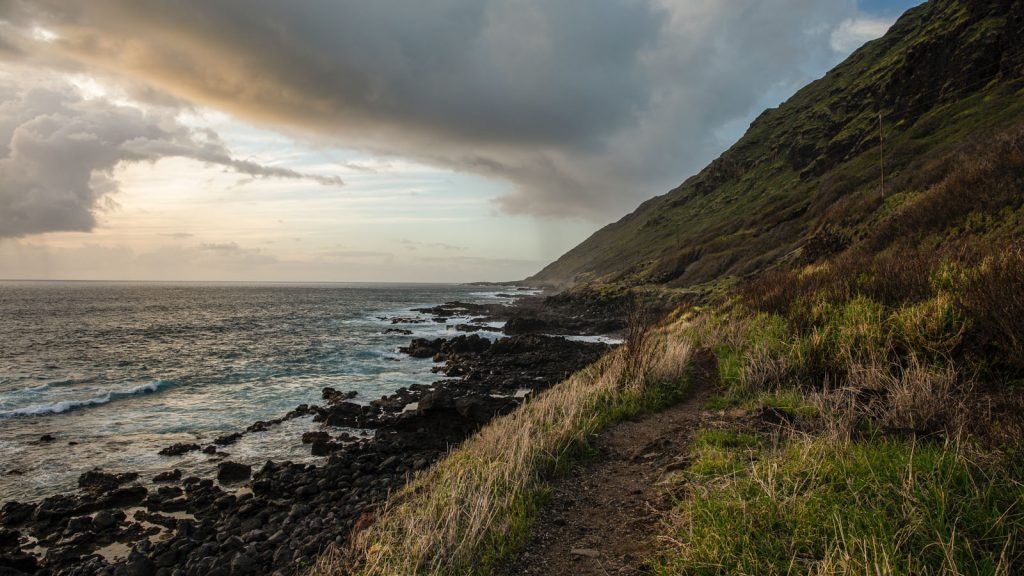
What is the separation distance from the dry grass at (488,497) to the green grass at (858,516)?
179 centimetres

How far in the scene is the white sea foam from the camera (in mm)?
19291

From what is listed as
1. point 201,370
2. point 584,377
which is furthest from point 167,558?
point 201,370

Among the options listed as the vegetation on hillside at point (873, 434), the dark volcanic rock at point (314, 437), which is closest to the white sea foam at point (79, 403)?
the dark volcanic rock at point (314, 437)

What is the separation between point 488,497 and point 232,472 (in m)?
11.7

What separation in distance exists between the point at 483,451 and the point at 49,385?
29.7 metres

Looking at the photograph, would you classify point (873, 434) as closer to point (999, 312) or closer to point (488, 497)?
point (999, 312)

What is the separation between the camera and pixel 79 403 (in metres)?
20.7

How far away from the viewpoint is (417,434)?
15797 millimetres

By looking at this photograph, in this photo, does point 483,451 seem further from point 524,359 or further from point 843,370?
point 524,359

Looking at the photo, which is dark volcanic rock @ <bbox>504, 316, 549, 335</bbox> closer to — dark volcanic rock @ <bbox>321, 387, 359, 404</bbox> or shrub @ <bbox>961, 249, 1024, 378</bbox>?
dark volcanic rock @ <bbox>321, 387, 359, 404</bbox>

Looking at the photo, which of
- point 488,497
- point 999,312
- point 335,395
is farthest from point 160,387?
point 999,312

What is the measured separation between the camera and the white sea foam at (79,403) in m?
19.3

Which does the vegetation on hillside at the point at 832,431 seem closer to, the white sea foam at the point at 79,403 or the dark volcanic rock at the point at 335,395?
the dark volcanic rock at the point at 335,395

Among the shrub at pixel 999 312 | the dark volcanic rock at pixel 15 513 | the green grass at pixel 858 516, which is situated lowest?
the dark volcanic rock at pixel 15 513
